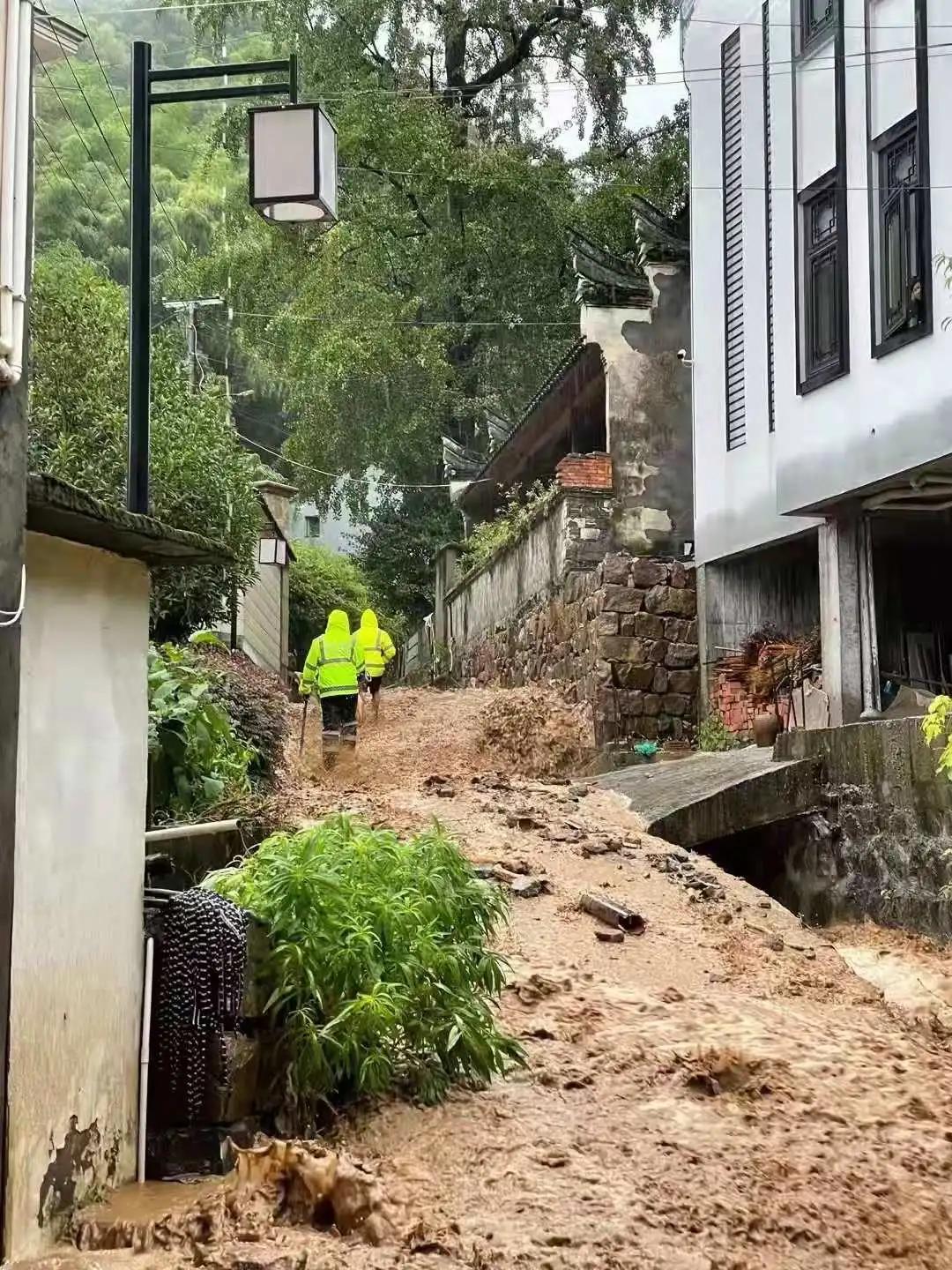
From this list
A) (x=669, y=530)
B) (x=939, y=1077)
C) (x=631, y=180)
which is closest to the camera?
(x=939, y=1077)

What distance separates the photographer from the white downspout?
11.6 ft

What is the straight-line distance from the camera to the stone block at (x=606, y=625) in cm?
1600

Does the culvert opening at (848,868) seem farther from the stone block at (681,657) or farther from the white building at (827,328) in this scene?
the stone block at (681,657)

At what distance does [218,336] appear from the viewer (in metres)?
42.8

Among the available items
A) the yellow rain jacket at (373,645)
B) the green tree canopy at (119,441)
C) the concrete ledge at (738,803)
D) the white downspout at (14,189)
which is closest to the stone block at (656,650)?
the yellow rain jacket at (373,645)

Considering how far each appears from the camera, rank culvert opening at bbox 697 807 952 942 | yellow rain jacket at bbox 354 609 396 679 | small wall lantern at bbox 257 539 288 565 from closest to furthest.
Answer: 1. culvert opening at bbox 697 807 952 942
2. yellow rain jacket at bbox 354 609 396 679
3. small wall lantern at bbox 257 539 288 565

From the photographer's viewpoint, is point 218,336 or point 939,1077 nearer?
point 939,1077

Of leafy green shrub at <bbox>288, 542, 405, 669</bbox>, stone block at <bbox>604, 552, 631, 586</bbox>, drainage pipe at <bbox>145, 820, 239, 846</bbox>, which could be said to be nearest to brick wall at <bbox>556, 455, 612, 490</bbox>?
stone block at <bbox>604, 552, 631, 586</bbox>

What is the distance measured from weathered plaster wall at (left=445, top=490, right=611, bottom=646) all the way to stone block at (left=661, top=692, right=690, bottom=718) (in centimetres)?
205

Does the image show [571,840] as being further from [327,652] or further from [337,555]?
[337,555]

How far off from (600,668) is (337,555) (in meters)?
29.8

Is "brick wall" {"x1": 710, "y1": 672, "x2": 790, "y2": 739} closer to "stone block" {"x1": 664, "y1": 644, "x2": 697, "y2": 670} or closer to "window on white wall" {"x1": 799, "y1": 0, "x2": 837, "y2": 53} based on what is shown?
"stone block" {"x1": 664, "y1": 644, "x2": 697, "y2": 670}

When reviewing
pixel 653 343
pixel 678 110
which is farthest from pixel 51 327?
pixel 678 110

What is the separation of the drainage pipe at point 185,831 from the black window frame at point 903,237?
290 inches
